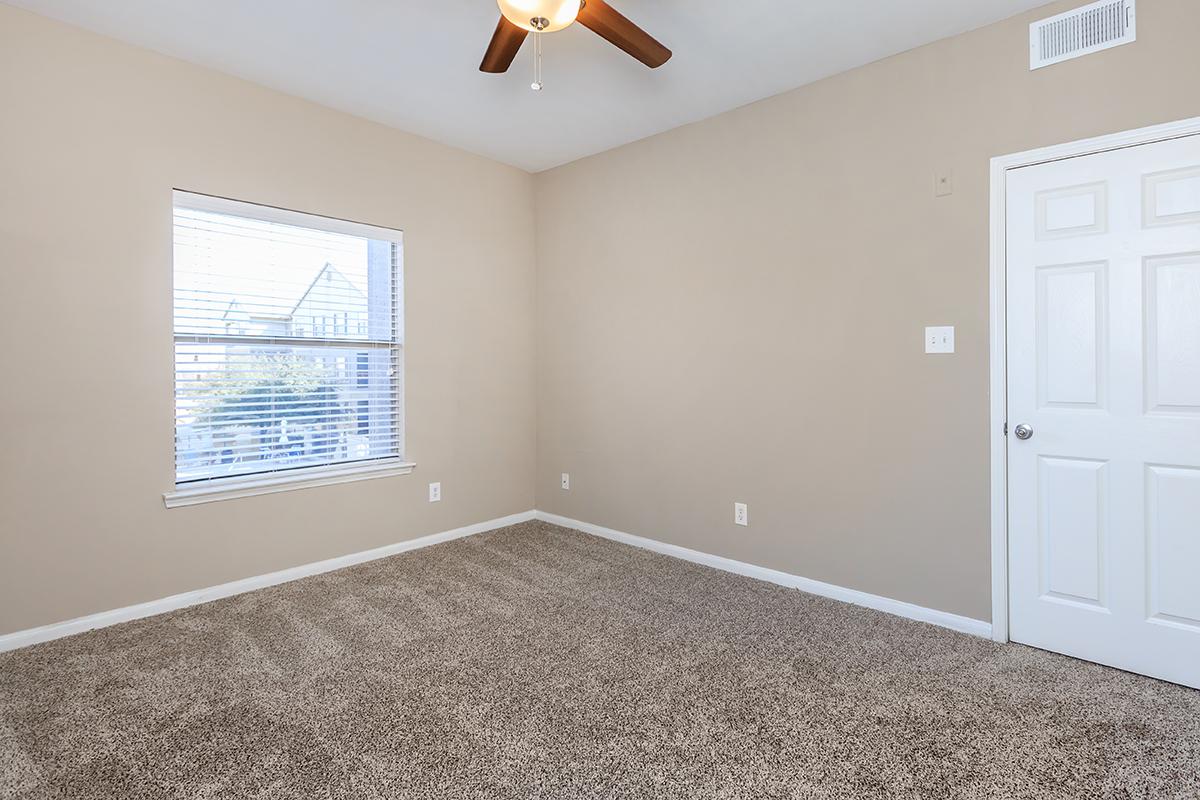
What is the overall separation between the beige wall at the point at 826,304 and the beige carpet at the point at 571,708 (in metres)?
0.50

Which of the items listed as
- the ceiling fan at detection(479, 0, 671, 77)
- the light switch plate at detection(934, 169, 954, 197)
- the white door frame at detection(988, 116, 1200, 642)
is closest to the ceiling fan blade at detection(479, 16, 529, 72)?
the ceiling fan at detection(479, 0, 671, 77)

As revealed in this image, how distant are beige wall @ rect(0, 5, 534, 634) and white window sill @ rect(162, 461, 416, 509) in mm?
57

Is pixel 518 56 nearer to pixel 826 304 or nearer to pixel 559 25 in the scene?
pixel 559 25

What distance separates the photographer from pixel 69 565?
262cm

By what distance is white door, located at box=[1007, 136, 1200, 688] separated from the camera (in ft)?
7.16

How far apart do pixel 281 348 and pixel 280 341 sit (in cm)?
4

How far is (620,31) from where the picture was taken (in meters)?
2.13

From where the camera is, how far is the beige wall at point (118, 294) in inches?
98.3

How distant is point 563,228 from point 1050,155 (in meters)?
2.87

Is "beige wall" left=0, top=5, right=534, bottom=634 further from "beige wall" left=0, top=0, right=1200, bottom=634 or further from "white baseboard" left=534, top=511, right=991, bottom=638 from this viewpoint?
"white baseboard" left=534, top=511, right=991, bottom=638

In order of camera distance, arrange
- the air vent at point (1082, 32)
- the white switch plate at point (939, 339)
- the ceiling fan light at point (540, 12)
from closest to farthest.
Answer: the ceiling fan light at point (540, 12), the air vent at point (1082, 32), the white switch plate at point (939, 339)

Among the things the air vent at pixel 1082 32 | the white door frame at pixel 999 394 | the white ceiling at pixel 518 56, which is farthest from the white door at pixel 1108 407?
the white ceiling at pixel 518 56

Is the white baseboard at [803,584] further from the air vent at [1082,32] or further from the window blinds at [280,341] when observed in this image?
the air vent at [1082,32]

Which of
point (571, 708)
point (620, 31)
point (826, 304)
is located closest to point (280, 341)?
point (620, 31)
